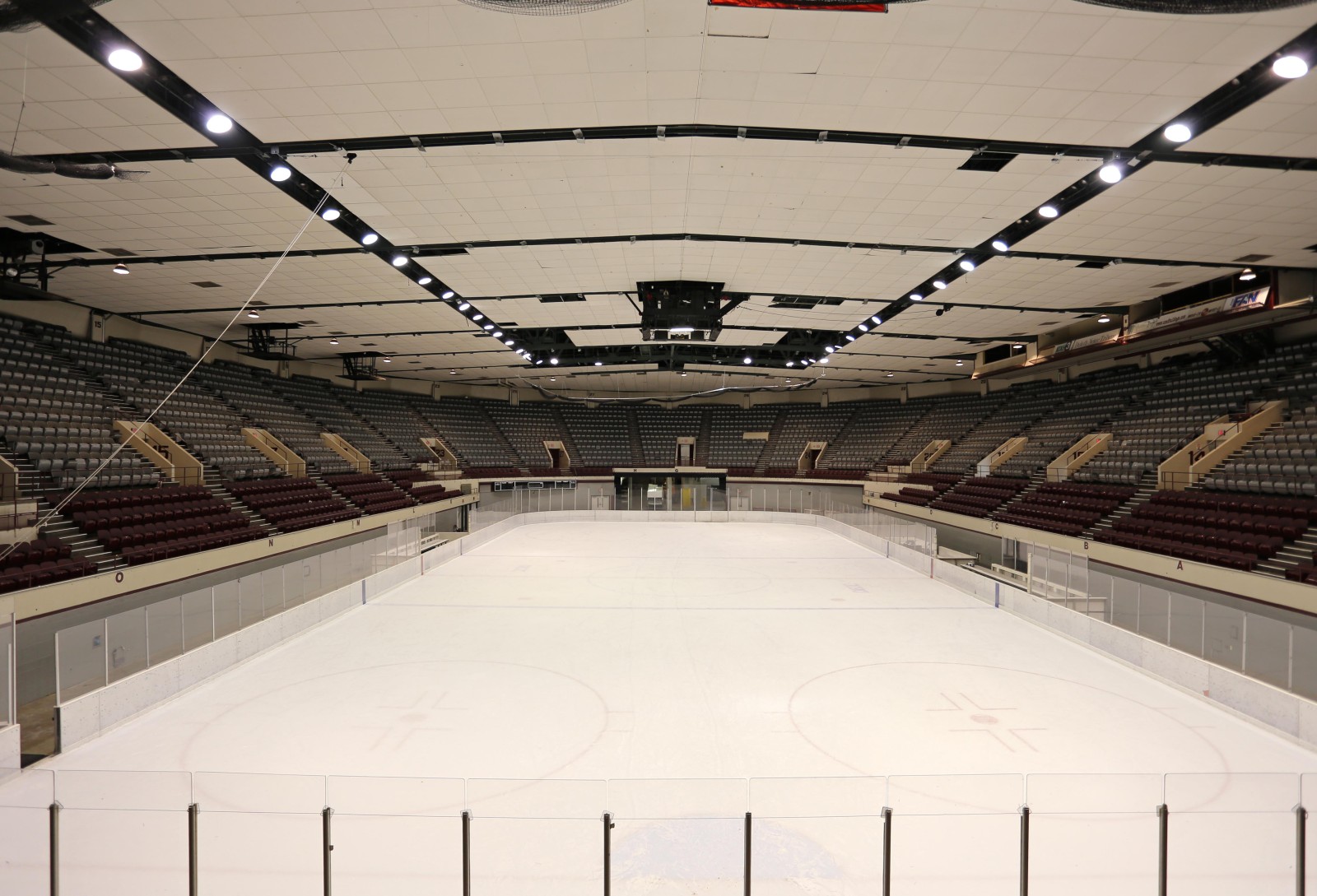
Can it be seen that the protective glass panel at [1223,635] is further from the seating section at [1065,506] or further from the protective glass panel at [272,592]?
the protective glass panel at [272,592]

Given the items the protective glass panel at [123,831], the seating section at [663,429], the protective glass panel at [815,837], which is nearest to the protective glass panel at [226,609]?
the protective glass panel at [123,831]

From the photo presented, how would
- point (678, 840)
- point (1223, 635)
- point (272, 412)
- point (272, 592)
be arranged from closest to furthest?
point (678, 840)
point (1223, 635)
point (272, 592)
point (272, 412)

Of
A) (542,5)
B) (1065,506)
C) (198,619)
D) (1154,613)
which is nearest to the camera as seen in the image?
(542,5)

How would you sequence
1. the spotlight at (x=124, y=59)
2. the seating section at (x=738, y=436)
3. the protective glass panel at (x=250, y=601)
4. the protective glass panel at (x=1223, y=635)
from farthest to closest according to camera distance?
the seating section at (x=738, y=436), the protective glass panel at (x=250, y=601), the protective glass panel at (x=1223, y=635), the spotlight at (x=124, y=59)

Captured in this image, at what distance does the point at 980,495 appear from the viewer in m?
24.8

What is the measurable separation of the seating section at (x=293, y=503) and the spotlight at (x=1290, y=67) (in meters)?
21.0

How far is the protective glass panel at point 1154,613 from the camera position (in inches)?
Answer: 370

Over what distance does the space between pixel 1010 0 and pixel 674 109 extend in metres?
3.69

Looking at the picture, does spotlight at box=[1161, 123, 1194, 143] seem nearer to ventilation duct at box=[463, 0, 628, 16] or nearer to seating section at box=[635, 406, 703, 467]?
ventilation duct at box=[463, 0, 628, 16]

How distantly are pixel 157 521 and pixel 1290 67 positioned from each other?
67.2 feet

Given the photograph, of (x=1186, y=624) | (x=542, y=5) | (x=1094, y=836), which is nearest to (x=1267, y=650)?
(x=1186, y=624)

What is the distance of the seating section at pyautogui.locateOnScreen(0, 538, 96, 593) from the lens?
999cm

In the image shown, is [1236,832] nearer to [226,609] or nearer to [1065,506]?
[226,609]

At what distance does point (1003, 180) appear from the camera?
32.7 feet
